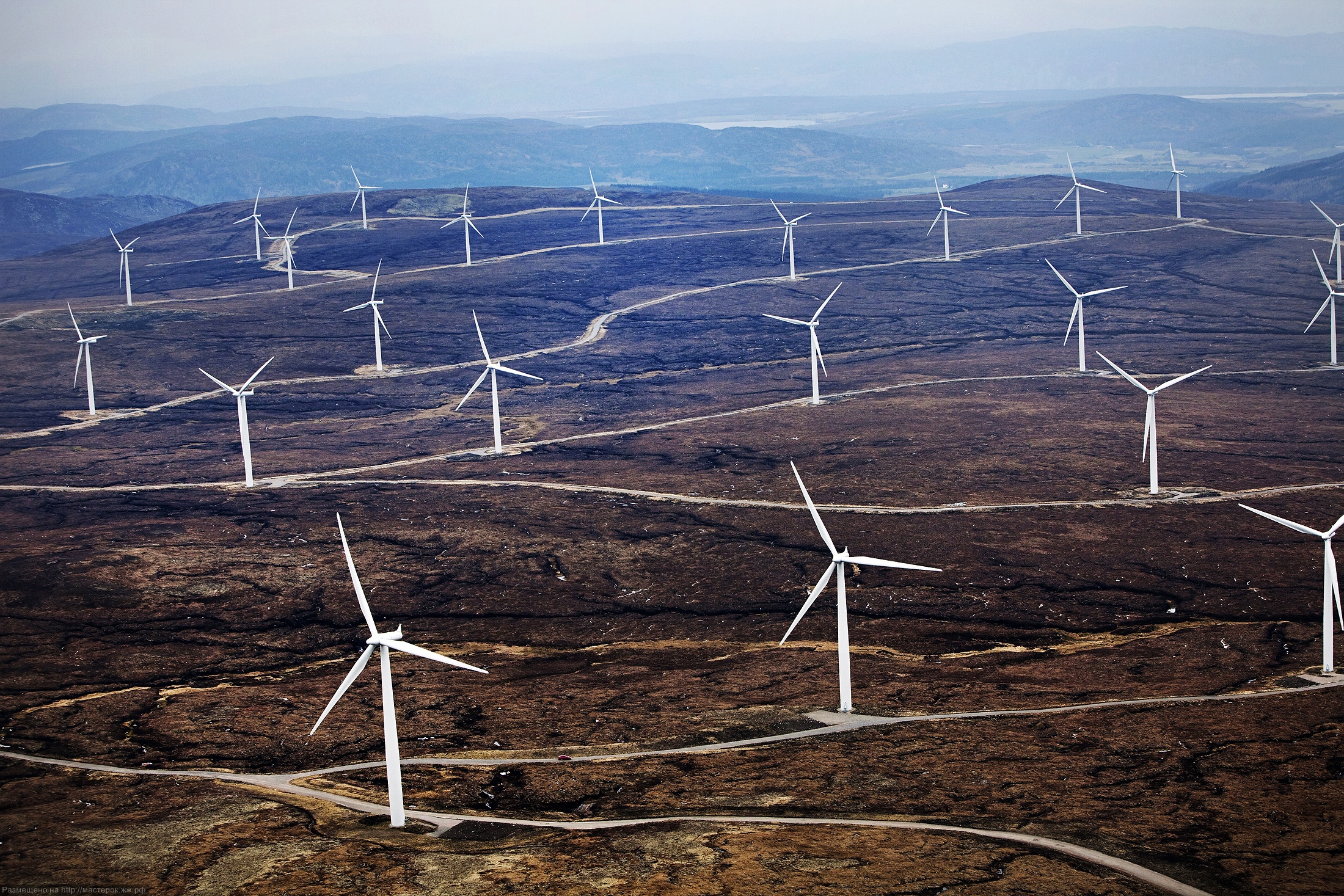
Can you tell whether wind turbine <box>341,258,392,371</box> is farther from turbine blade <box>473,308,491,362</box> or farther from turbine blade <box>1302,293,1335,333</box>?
turbine blade <box>1302,293,1335,333</box>

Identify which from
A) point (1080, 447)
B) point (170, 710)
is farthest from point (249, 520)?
point (1080, 447)

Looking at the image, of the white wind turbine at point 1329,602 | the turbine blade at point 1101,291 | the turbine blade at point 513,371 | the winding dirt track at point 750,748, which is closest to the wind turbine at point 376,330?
the turbine blade at point 513,371

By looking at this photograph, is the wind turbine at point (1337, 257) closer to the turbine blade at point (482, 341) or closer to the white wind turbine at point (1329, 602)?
the turbine blade at point (482, 341)

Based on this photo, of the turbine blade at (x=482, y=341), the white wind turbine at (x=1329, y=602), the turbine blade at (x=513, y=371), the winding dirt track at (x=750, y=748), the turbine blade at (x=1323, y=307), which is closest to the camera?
the winding dirt track at (x=750, y=748)

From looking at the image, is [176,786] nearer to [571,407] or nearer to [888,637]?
[888,637]

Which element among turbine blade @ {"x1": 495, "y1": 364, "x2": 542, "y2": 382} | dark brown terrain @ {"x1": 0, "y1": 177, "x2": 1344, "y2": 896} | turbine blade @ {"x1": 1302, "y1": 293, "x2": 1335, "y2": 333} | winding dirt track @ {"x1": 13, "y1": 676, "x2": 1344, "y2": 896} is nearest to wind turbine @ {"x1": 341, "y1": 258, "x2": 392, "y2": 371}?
dark brown terrain @ {"x1": 0, "y1": 177, "x2": 1344, "y2": 896}

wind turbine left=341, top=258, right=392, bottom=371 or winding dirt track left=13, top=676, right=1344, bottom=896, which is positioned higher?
wind turbine left=341, top=258, right=392, bottom=371
